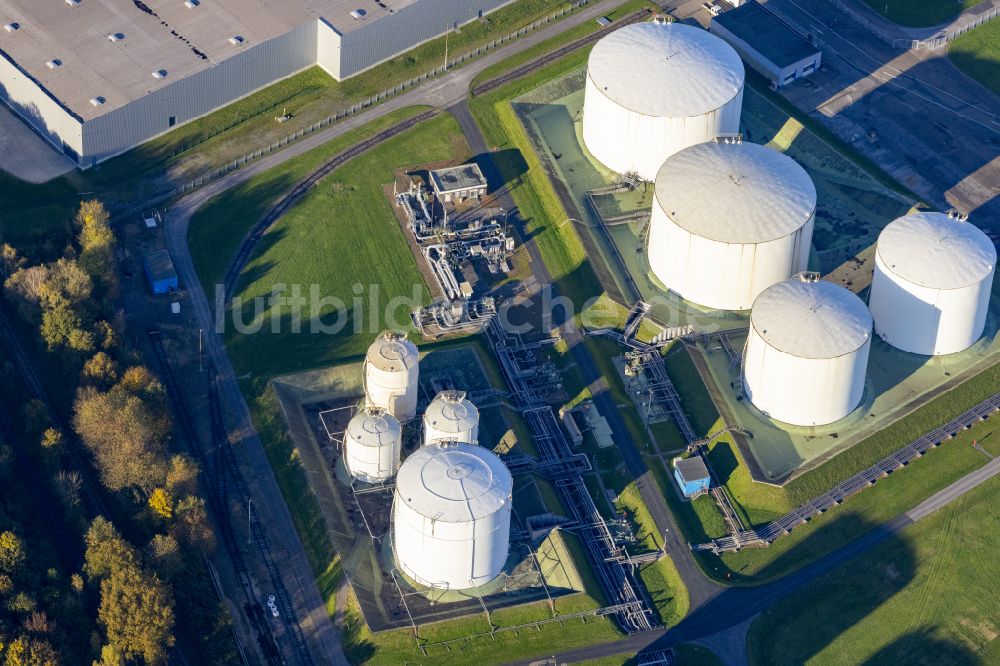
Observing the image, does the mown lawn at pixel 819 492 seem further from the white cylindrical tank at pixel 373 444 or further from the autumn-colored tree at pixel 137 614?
the autumn-colored tree at pixel 137 614

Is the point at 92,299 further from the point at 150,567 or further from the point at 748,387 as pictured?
the point at 748,387

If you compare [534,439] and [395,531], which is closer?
[395,531]

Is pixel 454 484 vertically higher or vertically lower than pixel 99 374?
higher

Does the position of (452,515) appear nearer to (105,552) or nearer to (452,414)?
(452,414)

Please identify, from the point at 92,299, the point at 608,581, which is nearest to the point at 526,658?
the point at 608,581

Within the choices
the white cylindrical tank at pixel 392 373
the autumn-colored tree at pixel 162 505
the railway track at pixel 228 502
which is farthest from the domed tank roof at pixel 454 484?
the autumn-colored tree at pixel 162 505

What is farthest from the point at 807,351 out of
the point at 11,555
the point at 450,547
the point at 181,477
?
the point at 11,555
